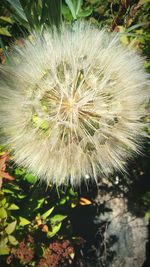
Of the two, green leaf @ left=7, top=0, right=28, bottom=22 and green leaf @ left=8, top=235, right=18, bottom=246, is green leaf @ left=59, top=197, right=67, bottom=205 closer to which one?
green leaf @ left=8, top=235, right=18, bottom=246

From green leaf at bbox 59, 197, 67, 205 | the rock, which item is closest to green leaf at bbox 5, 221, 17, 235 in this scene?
green leaf at bbox 59, 197, 67, 205

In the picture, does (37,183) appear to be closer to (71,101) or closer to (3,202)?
(3,202)

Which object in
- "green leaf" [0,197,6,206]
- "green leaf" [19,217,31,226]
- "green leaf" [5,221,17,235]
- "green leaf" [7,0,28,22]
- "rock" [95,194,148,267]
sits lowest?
"rock" [95,194,148,267]

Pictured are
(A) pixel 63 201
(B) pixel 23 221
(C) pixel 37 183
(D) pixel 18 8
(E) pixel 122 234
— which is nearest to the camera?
(D) pixel 18 8

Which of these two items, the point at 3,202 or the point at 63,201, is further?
the point at 63,201

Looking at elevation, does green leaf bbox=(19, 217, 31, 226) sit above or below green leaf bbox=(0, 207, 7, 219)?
below

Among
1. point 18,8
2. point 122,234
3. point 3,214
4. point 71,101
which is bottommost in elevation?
point 122,234

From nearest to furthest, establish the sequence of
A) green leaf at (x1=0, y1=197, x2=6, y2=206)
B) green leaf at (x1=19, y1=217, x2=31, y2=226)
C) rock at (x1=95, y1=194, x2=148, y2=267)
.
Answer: green leaf at (x1=0, y1=197, x2=6, y2=206)
green leaf at (x1=19, y1=217, x2=31, y2=226)
rock at (x1=95, y1=194, x2=148, y2=267)

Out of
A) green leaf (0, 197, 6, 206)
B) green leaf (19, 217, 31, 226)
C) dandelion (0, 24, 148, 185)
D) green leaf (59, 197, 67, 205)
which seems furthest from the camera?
green leaf (59, 197, 67, 205)

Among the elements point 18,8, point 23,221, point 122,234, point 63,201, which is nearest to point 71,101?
point 18,8

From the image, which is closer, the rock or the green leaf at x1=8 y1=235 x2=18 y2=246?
the green leaf at x1=8 y1=235 x2=18 y2=246
